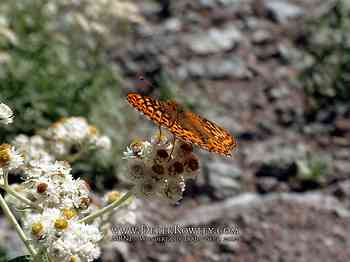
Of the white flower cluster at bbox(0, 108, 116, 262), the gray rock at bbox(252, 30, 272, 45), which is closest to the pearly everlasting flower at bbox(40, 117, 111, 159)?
the white flower cluster at bbox(0, 108, 116, 262)

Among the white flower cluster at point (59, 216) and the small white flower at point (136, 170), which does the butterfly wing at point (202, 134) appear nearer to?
the small white flower at point (136, 170)

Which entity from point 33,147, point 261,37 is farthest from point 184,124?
point 261,37

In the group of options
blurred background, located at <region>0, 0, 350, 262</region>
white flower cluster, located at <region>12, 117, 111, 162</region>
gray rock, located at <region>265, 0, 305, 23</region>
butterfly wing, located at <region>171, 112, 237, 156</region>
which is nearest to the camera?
Answer: butterfly wing, located at <region>171, 112, 237, 156</region>

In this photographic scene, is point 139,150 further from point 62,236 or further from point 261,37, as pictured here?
point 261,37

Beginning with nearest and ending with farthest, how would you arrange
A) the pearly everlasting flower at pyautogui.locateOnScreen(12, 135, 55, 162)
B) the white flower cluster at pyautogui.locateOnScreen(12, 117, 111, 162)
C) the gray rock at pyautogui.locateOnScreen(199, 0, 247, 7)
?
the pearly everlasting flower at pyautogui.locateOnScreen(12, 135, 55, 162), the white flower cluster at pyautogui.locateOnScreen(12, 117, 111, 162), the gray rock at pyautogui.locateOnScreen(199, 0, 247, 7)

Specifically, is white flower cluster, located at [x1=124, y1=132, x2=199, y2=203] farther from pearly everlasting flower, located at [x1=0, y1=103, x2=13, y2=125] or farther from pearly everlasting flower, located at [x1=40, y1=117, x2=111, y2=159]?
pearly everlasting flower, located at [x1=40, y1=117, x2=111, y2=159]

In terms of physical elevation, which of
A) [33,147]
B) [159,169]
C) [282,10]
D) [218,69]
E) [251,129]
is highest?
[159,169]
